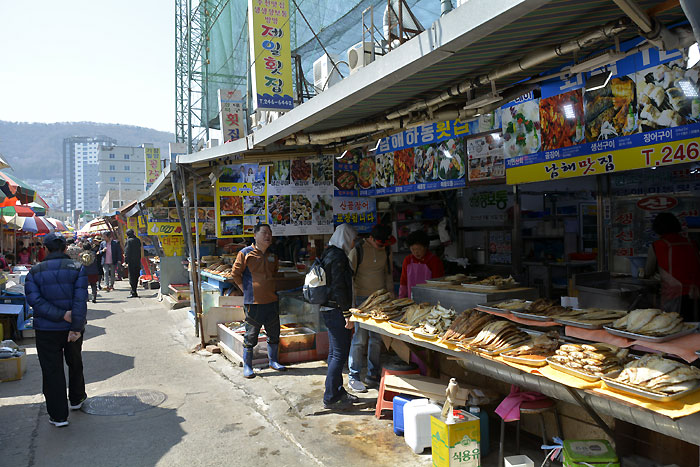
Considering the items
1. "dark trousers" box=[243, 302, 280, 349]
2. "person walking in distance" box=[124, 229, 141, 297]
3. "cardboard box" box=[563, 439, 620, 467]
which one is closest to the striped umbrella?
"person walking in distance" box=[124, 229, 141, 297]

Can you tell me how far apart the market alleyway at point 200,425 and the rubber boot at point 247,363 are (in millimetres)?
123

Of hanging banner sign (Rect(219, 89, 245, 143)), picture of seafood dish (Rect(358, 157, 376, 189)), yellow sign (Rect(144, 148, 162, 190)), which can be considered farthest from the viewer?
yellow sign (Rect(144, 148, 162, 190))

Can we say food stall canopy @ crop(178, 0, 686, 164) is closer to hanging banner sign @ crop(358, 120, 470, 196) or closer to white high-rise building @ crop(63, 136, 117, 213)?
hanging banner sign @ crop(358, 120, 470, 196)

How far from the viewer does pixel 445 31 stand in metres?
3.22

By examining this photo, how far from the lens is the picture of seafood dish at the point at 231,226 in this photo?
29.8 ft

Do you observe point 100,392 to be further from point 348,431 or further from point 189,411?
point 348,431

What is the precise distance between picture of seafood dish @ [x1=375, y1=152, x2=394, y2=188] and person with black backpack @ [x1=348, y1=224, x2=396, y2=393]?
2173mm

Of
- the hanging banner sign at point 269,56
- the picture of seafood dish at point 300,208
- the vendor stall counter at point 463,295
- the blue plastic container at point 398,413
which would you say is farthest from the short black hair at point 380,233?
the hanging banner sign at point 269,56

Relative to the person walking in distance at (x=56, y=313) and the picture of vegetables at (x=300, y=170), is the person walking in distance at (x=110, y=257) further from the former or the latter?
the person walking in distance at (x=56, y=313)

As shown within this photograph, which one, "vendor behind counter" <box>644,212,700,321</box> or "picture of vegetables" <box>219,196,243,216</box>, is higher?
"picture of vegetables" <box>219,196,243,216</box>

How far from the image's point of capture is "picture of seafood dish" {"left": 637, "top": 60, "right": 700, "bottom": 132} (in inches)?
191

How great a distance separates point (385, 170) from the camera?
8617mm

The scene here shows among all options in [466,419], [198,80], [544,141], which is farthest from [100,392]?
[198,80]

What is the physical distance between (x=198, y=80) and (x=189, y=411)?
3014cm
